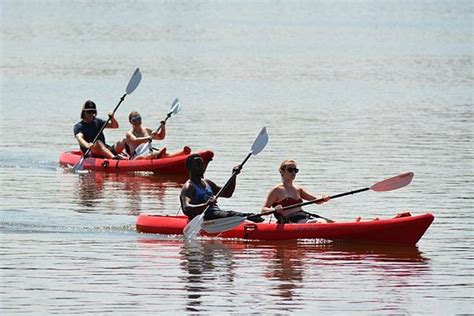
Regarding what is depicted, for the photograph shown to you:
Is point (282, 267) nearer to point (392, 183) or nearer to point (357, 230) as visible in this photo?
point (357, 230)

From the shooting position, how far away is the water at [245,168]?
54.3 ft

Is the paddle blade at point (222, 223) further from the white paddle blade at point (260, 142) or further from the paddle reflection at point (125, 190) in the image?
the paddle reflection at point (125, 190)

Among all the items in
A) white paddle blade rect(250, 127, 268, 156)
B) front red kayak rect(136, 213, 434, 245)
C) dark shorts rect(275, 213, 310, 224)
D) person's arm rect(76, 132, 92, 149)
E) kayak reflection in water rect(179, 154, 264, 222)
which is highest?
person's arm rect(76, 132, 92, 149)

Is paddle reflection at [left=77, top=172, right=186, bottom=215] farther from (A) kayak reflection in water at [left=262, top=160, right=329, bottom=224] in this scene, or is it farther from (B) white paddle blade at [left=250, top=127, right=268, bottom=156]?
Result: (A) kayak reflection in water at [left=262, top=160, right=329, bottom=224]

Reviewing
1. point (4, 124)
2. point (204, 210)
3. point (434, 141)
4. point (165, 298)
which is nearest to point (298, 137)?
point (434, 141)

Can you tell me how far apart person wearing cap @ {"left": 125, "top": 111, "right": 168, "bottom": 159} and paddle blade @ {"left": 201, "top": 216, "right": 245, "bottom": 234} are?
7.60m

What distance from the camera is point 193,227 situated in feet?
63.7

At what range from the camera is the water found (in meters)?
16.6

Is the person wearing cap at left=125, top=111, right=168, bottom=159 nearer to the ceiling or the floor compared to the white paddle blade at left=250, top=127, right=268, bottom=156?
nearer to the ceiling

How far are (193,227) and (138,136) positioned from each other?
26.3 feet

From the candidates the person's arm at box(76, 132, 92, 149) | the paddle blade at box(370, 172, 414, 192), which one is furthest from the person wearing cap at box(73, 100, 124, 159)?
the paddle blade at box(370, 172, 414, 192)

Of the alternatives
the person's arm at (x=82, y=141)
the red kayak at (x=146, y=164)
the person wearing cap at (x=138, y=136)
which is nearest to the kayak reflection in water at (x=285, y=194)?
the red kayak at (x=146, y=164)

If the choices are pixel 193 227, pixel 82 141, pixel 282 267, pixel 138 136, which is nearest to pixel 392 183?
pixel 282 267

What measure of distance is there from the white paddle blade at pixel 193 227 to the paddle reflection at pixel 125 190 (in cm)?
309
